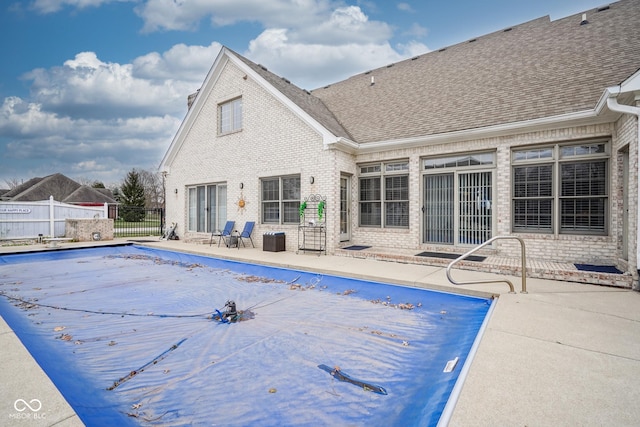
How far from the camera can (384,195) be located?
9.70 metres

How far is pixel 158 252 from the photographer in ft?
37.6

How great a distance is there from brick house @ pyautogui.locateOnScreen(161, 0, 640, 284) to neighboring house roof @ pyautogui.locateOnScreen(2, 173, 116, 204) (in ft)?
110

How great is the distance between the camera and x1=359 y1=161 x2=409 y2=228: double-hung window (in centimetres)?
934

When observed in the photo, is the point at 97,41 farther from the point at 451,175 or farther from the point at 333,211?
the point at 451,175

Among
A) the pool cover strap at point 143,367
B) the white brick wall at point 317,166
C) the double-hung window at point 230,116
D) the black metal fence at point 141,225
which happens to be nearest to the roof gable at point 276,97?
the white brick wall at point 317,166

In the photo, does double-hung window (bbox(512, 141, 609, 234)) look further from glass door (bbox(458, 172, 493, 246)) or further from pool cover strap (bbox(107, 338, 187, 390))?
pool cover strap (bbox(107, 338, 187, 390))

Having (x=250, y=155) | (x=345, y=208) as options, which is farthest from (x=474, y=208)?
(x=250, y=155)

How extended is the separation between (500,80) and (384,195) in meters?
4.53

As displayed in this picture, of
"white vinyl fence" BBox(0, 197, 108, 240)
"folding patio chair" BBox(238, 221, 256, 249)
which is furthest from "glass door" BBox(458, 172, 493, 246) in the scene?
"white vinyl fence" BBox(0, 197, 108, 240)

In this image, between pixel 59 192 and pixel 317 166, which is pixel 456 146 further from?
pixel 59 192

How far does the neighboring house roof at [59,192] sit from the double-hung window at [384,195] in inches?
1543

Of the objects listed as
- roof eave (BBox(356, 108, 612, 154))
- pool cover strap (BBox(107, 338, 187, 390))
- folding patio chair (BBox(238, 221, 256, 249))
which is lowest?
pool cover strap (BBox(107, 338, 187, 390))

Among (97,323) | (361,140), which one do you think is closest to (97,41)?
(361,140)

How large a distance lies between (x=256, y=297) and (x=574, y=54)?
32.1ft
